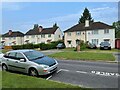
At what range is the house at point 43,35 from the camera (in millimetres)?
67750

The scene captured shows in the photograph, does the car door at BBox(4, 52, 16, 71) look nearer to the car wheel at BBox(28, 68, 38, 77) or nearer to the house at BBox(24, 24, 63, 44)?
the car wheel at BBox(28, 68, 38, 77)

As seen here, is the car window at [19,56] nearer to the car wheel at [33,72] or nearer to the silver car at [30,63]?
the silver car at [30,63]

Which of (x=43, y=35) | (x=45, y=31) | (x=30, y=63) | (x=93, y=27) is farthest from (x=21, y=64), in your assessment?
(x=45, y=31)

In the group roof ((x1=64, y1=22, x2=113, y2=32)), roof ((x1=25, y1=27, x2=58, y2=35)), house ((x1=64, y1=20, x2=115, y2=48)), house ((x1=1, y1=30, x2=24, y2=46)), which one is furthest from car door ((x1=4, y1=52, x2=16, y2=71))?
house ((x1=1, y1=30, x2=24, y2=46))

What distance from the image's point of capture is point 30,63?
1147 centimetres

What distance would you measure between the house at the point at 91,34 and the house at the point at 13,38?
29.0m

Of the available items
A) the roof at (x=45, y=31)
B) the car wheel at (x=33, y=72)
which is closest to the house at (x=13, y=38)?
the roof at (x=45, y=31)

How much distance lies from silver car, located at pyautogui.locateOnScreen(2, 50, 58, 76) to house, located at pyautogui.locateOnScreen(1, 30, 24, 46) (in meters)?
68.0

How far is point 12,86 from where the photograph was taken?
798cm

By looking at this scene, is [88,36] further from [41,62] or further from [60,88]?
[60,88]

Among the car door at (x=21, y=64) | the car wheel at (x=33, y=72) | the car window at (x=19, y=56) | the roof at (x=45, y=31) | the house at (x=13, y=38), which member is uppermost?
the roof at (x=45, y=31)

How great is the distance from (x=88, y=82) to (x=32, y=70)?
3.60m

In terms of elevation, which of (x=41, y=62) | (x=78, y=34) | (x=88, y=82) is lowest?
(x=88, y=82)

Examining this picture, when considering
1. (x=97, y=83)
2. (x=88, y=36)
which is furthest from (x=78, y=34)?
(x=97, y=83)
